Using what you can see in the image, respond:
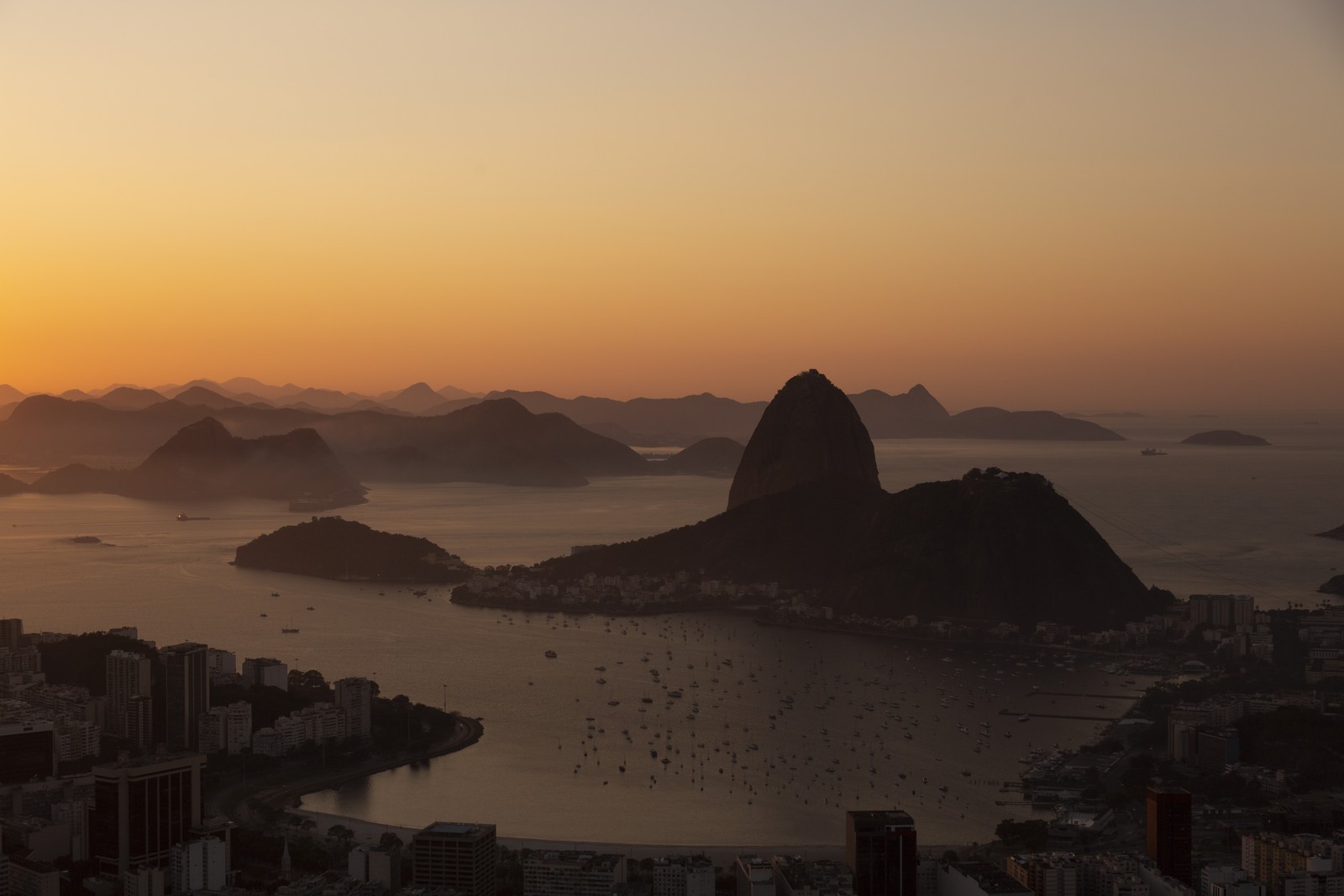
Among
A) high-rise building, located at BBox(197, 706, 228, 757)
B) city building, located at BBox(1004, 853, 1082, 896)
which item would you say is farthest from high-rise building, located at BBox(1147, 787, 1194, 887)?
high-rise building, located at BBox(197, 706, 228, 757)

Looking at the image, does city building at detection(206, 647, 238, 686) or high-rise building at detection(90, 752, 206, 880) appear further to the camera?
city building at detection(206, 647, 238, 686)

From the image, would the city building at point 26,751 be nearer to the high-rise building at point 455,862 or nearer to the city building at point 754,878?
the high-rise building at point 455,862

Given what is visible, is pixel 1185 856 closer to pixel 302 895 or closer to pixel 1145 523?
pixel 302 895

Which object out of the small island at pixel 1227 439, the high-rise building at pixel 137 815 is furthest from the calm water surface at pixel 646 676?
the small island at pixel 1227 439

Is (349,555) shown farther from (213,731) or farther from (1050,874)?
(1050,874)

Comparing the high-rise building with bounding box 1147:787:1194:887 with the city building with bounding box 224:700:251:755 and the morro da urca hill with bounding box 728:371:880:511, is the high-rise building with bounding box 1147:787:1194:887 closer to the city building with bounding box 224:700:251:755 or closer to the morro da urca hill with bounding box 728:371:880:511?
the city building with bounding box 224:700:251:755

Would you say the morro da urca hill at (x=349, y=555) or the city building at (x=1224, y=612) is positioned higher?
the morro da urca hill at (x=349, y=555)
